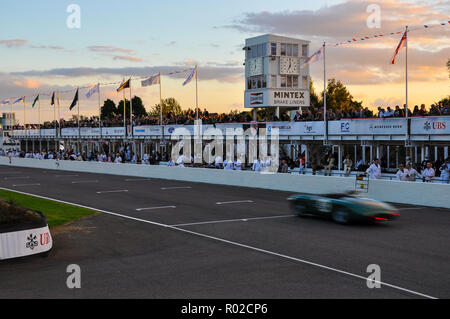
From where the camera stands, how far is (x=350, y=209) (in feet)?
48.6

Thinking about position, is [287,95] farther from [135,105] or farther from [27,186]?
[135,105]

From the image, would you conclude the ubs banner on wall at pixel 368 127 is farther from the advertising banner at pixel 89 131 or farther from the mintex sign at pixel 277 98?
the advertising banner at pixel 89 131

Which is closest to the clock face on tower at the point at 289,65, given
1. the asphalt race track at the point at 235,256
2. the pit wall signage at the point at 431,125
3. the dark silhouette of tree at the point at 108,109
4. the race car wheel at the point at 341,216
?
the pit wall signage at the point at 431,125

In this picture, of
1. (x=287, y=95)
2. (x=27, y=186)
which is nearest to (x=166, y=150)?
(x=287, y=95)

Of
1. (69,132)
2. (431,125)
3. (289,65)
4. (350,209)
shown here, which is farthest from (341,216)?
(69,132)

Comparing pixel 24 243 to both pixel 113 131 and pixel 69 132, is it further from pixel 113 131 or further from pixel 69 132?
pixel 69 132

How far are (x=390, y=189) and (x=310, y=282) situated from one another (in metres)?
13.3

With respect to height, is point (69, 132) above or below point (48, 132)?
below

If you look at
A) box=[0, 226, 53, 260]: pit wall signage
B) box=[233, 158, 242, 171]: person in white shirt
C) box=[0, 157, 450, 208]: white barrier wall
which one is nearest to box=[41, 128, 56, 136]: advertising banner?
box=[0, 157, 450, 208]: white barrier wall

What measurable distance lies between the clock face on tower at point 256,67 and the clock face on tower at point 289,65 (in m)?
1.94

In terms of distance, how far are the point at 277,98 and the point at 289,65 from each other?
3566 mm

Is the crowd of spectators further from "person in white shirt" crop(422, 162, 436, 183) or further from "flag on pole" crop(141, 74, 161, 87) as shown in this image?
"person in white shirt" crop(422, 162, 436, 183)

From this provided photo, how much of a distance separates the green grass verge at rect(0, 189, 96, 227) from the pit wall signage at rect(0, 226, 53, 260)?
4409 millimetres

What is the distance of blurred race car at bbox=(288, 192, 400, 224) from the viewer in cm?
1478
